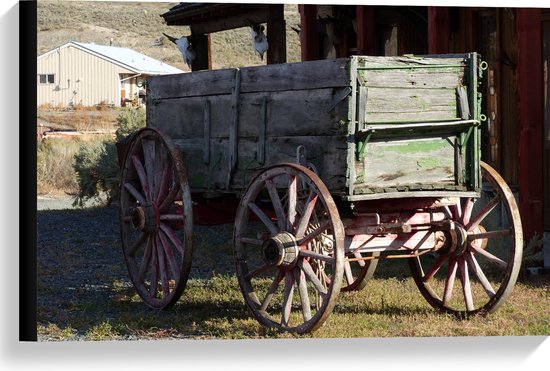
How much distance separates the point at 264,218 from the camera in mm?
7090

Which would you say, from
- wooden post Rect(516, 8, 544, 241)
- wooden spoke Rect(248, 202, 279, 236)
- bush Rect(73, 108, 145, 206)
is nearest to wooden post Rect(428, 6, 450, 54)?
wooden post Rect(516, 8, 544, 241)

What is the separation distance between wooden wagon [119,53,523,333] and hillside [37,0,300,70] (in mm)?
36271

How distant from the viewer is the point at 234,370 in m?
6.88

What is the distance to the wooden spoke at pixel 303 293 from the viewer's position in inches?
268

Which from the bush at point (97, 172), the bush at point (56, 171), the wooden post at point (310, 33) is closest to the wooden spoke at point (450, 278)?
the wooden post at point (310, 33)

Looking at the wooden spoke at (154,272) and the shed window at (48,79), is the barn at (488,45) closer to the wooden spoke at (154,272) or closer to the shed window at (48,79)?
the wooden spoke at (154,272)

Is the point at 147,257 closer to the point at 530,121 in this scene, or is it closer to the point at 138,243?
the point at 138,243

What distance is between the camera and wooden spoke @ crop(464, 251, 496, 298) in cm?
754

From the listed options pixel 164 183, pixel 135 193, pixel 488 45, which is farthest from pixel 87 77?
pixel 164 183

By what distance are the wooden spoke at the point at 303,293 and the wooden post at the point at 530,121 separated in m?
3.14

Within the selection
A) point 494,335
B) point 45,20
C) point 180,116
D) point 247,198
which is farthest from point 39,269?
point 45,20

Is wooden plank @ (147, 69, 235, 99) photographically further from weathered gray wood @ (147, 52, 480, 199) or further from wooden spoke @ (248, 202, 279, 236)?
wooden spoke @ (248, 202, 279, 236)

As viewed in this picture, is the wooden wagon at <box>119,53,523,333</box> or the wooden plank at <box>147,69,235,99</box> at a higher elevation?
the wooden plank at <box>147,69,235,99</box>

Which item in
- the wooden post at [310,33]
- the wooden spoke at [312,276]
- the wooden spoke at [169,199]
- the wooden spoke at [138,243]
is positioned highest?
the wooden post at [310,33]
